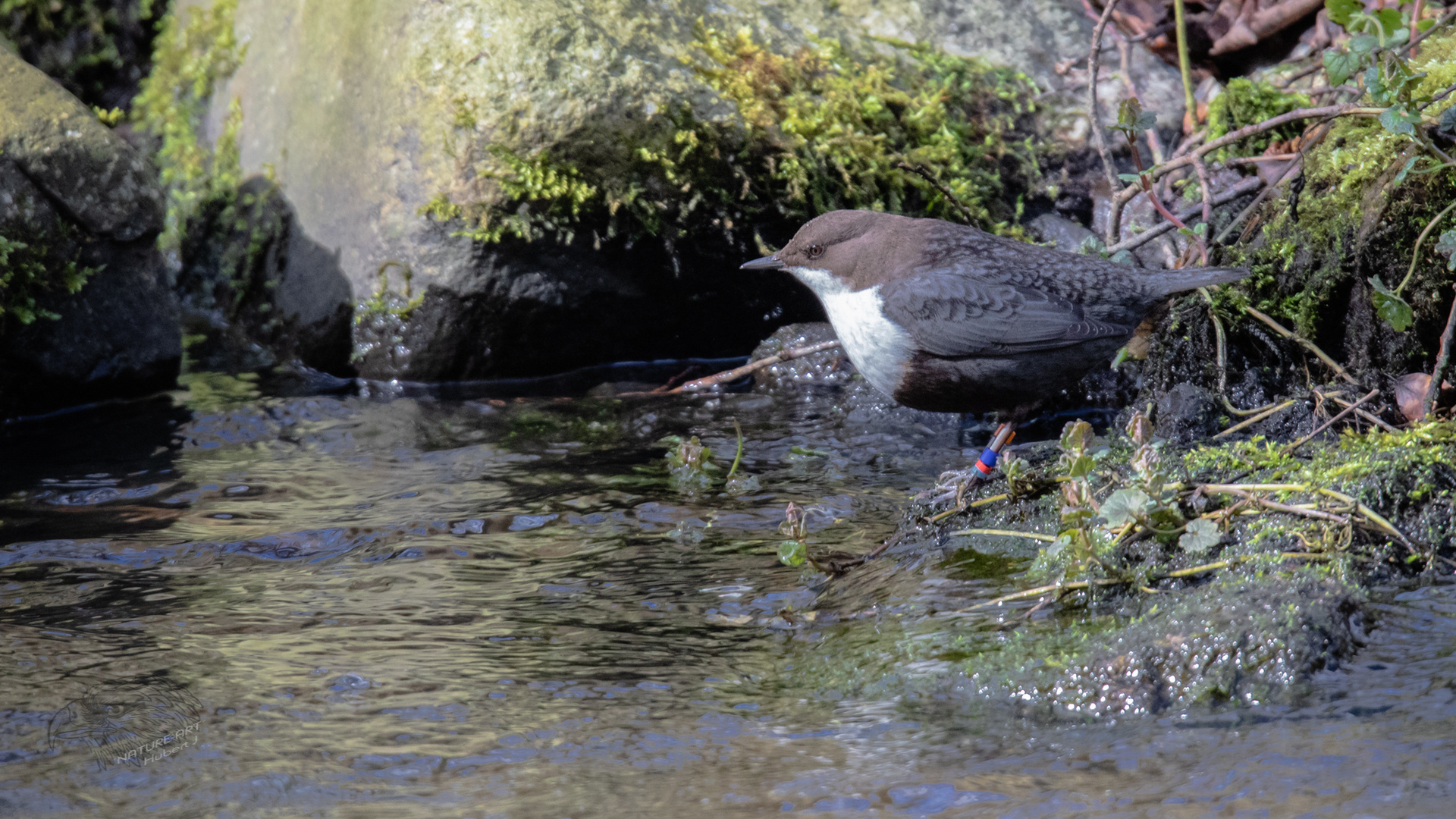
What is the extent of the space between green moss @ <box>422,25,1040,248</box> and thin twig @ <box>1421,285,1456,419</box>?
112 inches

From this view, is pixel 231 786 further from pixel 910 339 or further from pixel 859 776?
pixel 910 339

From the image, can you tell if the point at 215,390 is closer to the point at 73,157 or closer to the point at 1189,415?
the point at 73,157

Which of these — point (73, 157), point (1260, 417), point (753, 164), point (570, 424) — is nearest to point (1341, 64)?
point (1260, 417)

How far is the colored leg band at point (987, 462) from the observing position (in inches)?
148

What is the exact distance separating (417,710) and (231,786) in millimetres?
429

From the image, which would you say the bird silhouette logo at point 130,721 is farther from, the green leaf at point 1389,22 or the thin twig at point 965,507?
the green leaf at point 1389,22

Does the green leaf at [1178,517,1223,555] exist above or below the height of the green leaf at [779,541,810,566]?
above

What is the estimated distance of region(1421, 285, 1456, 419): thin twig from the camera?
331 centimetres

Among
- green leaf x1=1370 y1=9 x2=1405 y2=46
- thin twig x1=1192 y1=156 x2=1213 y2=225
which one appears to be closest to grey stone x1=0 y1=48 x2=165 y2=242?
thin twig x1=1192 y1=156 x2=1213 y2=225

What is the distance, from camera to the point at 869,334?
3.91 m

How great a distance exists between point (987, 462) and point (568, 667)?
5.50 feet

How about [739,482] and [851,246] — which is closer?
[851,246]

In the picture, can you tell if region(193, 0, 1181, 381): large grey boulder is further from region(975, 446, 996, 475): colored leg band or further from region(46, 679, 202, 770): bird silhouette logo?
region(46, 679, 202, 770): bird silhouette logo

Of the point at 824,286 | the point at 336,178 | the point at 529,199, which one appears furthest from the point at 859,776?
the point at 336,178
